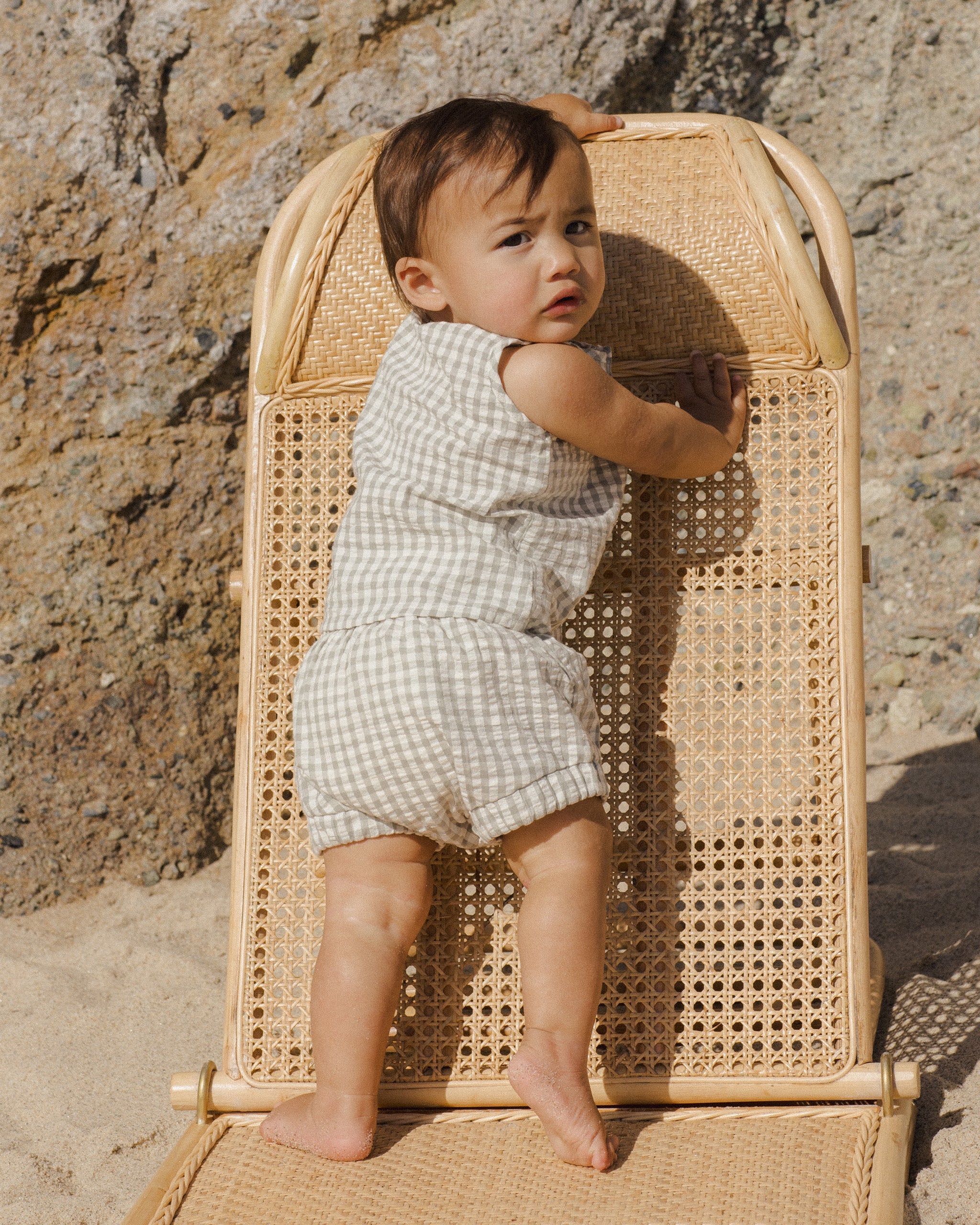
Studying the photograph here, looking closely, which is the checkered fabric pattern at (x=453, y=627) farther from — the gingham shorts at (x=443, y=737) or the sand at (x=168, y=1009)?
the sand at (x=168, y=1009)

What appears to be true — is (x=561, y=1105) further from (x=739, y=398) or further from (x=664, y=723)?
(x=739, y=398)

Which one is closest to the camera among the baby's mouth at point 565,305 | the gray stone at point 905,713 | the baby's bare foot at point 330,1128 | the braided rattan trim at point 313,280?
the baby's bare foot at point 330,1128

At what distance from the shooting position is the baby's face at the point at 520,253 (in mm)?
1360

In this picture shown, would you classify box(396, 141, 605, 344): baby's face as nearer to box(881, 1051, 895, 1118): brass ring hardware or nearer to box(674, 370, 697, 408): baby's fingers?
box(674, 370, 697, 408): baby's fingers

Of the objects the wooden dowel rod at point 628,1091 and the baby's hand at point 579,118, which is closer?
the wooden dowel rod at point 628,1091

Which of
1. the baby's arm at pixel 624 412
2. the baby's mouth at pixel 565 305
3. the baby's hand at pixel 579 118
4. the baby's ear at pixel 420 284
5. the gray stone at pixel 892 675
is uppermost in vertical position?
the baby's hand at pixel 579 118

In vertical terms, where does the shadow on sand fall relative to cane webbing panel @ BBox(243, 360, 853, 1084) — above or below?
below

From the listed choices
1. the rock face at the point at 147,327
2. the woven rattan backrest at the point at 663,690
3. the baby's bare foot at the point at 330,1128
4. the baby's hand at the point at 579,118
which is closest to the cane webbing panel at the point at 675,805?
the woven rattan backrest at the point at 663,690

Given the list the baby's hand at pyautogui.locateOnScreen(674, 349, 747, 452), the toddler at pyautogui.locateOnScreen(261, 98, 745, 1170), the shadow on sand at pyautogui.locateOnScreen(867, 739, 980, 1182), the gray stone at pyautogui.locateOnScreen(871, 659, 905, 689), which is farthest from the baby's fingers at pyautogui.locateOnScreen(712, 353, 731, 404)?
the gray stone at pyautogui.locateOnScreen(871, 659, 905, 689)

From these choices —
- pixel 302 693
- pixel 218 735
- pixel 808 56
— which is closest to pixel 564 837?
pixel 302 693

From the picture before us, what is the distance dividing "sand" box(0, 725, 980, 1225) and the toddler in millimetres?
398

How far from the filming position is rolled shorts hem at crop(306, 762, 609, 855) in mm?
1299

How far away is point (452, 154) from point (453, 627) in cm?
56

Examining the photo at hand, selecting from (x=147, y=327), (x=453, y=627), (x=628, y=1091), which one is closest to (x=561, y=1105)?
(x=628, y=1091)
